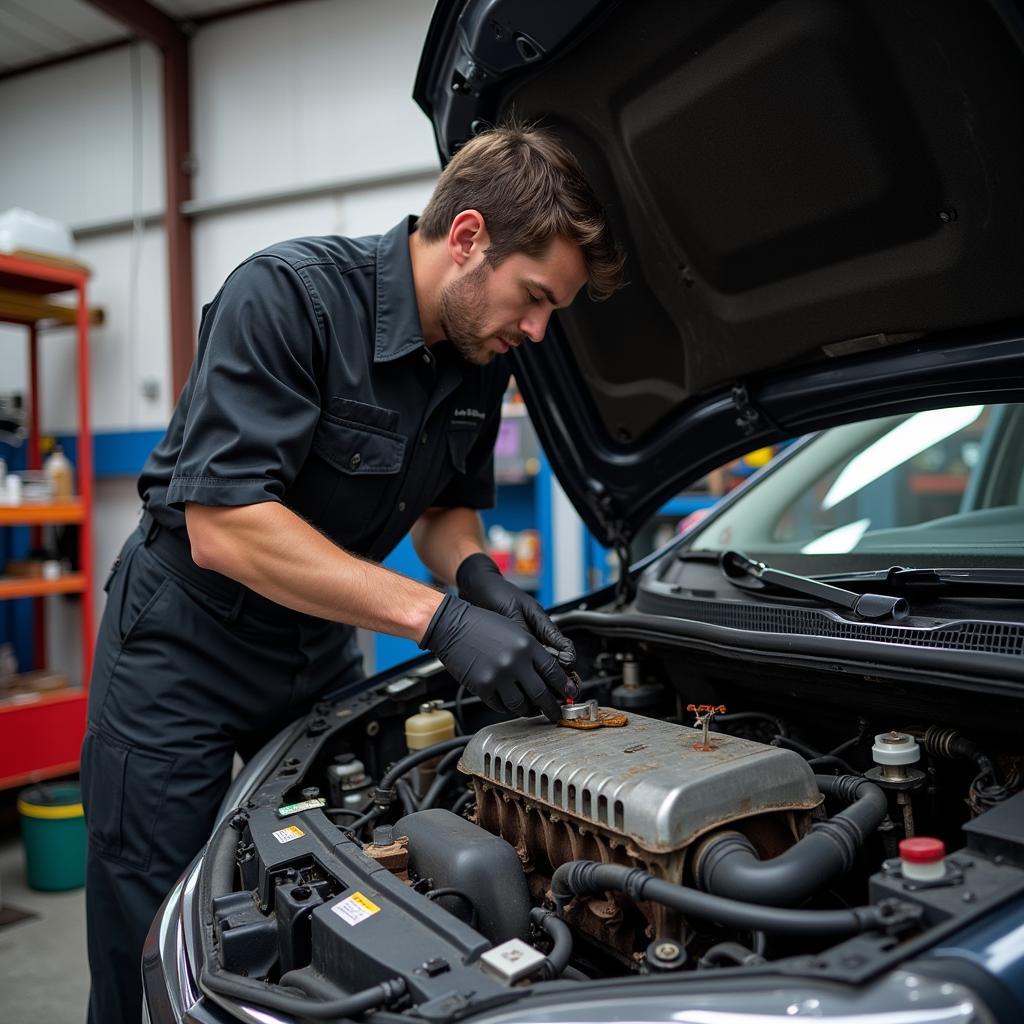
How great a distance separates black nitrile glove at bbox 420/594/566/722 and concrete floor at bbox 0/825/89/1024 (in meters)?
→ 1.80

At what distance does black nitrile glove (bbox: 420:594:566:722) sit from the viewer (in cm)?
125

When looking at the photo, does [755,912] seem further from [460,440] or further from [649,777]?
[460,440]

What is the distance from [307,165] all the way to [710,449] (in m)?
3.85

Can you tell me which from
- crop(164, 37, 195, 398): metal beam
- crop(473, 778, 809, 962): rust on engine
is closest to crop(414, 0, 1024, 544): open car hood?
crop(473, 778, 809, 962): rust on engine

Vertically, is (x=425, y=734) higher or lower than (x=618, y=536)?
lower

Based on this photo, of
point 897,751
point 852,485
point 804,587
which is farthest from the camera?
point 852,485

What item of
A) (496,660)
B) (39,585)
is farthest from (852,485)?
(39,585)

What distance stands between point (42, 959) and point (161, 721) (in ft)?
5.43

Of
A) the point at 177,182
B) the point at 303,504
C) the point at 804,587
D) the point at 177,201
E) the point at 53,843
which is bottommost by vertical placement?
the point at 53,843

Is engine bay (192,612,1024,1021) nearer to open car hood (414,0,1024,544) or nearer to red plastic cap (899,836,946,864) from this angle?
red plastic cap (899,836,946,864)

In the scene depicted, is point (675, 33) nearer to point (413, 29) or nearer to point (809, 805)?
point (809, 805)

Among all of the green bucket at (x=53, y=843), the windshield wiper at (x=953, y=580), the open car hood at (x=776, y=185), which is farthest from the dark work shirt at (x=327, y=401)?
the green bucket at (x=53, y=843)

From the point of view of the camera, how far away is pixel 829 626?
123 centimetres

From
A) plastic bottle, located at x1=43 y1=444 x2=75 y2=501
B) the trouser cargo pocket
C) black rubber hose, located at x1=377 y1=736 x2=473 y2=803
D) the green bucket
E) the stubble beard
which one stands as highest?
the stubble beard
